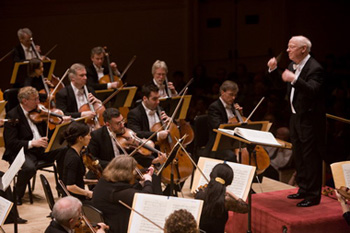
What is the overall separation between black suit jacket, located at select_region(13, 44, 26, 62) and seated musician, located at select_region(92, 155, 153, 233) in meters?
3.58

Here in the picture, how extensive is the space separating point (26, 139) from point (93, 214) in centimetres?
166

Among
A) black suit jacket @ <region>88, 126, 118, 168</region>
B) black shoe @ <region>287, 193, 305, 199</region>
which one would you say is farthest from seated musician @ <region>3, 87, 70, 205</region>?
black shoe @ <region>287, 193, 305, 199</region>

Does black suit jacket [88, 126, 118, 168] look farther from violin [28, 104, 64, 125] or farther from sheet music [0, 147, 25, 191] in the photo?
sheet music [0, 147, 25, 191]

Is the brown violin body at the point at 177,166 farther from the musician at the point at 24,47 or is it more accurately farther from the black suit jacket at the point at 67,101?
the musician at the point at 24,47

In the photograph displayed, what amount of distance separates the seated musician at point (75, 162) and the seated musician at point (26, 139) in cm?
78

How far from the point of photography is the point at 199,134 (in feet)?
19.6

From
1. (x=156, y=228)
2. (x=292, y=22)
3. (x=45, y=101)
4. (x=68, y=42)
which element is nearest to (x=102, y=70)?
(x=45, y=101)

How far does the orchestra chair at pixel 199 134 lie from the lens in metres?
5.93

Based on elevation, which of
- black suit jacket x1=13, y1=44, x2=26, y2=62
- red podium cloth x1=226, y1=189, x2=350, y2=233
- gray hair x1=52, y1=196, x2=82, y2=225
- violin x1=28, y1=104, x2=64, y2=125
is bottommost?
red podium cloth x1=226, y1=189, x2=350, y2=233

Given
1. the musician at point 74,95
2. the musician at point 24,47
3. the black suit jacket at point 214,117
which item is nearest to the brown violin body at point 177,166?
the black suit jacket at point 214,117

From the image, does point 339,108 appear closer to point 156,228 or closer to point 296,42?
point 296,42

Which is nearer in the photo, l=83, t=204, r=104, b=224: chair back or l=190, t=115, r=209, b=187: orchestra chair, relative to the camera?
l=83, t=204, r=104, b=224: chair back

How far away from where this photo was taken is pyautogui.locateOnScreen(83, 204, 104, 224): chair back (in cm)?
382

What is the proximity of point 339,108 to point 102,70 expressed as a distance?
3.01 meters
